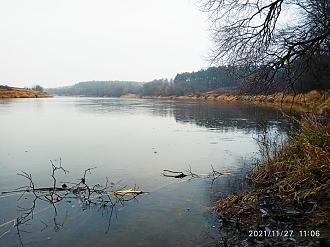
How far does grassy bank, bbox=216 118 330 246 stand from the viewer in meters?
4.68

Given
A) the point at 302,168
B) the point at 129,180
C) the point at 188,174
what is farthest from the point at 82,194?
the point at 302,168

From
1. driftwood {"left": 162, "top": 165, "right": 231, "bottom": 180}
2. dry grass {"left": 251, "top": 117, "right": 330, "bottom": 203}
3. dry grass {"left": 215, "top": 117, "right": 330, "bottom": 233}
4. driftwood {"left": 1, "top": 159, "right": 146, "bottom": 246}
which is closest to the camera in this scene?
dry grass {"left": 215, "top": 117, "right": 330, "bottom": 233}

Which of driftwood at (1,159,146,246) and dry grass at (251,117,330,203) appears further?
driftwood at (1,159,146,246)

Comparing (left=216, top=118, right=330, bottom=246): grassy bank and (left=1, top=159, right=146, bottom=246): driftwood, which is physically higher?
(left=216, top=118, right=330, bottom=246): grassy bank

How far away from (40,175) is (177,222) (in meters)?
4.46

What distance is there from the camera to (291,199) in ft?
19.0

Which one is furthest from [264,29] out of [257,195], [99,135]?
[99,135]

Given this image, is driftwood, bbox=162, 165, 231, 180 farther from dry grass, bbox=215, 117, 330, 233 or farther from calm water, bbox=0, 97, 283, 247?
dry grass, bbox=215, 117, 330, 233

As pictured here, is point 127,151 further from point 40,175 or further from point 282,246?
point 282,246

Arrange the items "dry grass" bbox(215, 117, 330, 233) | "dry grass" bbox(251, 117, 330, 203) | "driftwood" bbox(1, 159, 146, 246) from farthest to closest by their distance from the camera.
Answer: "driftwood" bbox(1, 159, 146, 246) → "dry grass" bbox(251, 117, 330, 203) → "dry grass" bbox(215, 117, 330, 233)

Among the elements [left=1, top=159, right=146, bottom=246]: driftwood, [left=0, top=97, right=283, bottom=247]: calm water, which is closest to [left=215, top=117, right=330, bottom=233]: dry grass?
[left=0, top=97, right=283, bottom=247]: calm water

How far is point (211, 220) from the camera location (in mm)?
5695

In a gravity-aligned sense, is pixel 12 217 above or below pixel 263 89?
below

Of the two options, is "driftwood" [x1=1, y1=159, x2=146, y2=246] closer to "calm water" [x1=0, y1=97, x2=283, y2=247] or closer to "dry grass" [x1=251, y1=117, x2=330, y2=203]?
"calm water" [x1=0, y1=97, x2=283, y2=247]
